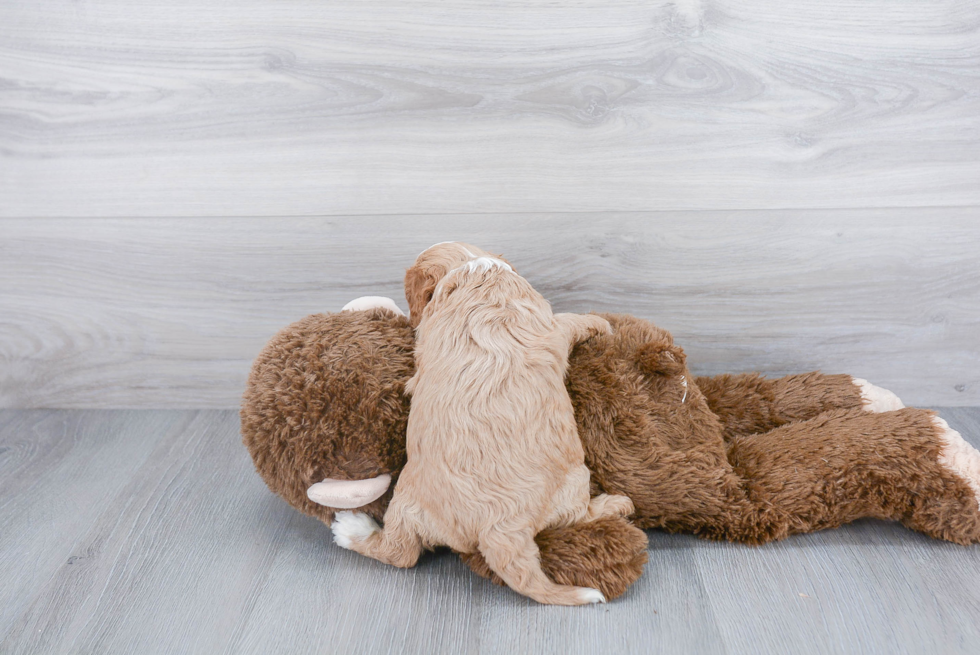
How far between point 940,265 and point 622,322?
582 mm

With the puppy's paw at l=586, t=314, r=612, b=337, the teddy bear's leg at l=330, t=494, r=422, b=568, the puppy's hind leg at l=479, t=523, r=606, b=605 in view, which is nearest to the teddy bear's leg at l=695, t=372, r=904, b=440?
the puppy's paw at l=586, t=314, r=612, b=337

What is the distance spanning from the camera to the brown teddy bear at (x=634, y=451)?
0.85 meters

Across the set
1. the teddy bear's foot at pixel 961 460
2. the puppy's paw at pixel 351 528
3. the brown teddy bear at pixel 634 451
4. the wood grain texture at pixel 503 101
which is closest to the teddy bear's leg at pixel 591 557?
the brown teddy bear at pixel 634 451

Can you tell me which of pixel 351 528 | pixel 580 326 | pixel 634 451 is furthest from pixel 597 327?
pixel 351 528

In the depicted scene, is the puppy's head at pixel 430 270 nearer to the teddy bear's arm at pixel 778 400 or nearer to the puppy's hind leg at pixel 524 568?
the puppy's hind leg at pixel 524 568

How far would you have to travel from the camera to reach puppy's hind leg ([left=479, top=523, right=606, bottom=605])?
0.78m

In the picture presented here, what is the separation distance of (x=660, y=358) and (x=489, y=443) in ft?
0.91

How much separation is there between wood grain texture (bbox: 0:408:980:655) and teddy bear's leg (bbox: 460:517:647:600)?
3 centimetres

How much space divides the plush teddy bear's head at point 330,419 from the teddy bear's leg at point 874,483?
46cm

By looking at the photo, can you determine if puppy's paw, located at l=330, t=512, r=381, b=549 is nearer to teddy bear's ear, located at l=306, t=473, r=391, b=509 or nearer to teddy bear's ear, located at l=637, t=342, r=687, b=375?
teddy bear's ear, located at l=306, t=473, r=391, b=509

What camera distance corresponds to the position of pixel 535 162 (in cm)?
112

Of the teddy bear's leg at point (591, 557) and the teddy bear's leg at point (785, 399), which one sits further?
the teddy bear's leg at point (785, 399)

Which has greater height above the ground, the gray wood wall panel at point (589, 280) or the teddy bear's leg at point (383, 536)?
the gray wood wall panel at point (589, 280)

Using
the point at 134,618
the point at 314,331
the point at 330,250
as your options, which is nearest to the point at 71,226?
the point at 330,250
